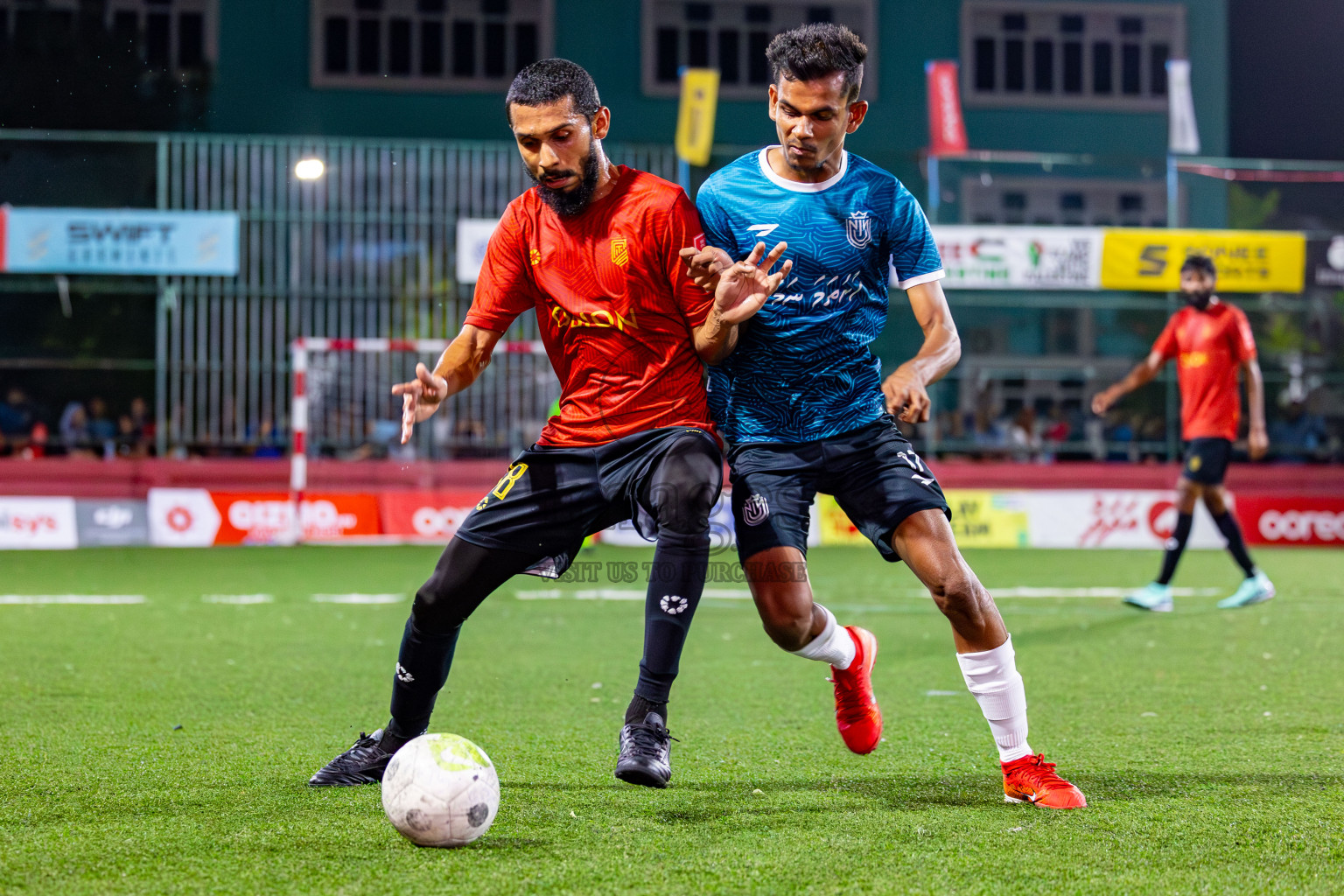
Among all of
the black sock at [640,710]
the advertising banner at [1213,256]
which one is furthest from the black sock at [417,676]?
the advertising banner at [1213,256]

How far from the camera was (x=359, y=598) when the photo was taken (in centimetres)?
1000

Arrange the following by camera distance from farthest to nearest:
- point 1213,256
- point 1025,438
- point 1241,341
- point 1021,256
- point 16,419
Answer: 1. point 1025,438
2. point 1213,256
3. point 1021,256
4. point 16,419
5. point 1241,341

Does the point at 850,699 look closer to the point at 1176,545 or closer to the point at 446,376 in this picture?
the point at 446,376

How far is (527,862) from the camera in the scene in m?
3.18

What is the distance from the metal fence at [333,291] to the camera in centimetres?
1552

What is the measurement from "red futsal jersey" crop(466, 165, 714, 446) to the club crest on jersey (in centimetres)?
44

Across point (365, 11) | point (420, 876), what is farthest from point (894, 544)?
point (365, 11)

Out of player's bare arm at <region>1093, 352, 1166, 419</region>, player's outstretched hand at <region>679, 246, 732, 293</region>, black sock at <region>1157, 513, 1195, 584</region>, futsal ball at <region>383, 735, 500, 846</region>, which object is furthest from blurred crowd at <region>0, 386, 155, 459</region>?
futsal ball at <region>383, 735, 500, 846</region>

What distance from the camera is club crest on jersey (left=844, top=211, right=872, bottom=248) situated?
4.14 metres

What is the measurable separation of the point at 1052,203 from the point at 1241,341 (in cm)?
917

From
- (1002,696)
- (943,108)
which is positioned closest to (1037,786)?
(1002,696)

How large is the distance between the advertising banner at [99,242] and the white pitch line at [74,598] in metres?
6.39

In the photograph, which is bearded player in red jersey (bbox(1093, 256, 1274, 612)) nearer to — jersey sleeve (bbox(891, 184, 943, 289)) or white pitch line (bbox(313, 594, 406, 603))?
white pitch line (bbox(313, 594, 406, 603))

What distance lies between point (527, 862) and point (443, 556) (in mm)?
1040
